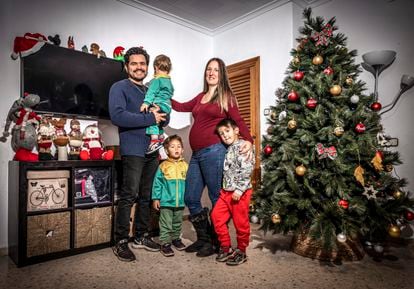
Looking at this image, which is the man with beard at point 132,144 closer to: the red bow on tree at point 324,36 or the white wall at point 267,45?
the red bow on tree at point 324,36

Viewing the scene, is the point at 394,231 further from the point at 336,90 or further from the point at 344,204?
the point at 336,90

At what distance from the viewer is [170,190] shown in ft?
7.23

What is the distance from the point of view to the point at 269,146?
2.45 metres

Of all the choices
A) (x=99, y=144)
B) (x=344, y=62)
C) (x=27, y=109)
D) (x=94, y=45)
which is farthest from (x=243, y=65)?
(x=27, y=109)

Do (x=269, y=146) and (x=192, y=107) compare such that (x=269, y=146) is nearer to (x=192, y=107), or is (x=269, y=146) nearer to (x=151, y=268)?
(x=192, y=107)

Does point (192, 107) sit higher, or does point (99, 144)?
point (192, 107)

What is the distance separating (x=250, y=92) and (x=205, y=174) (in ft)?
5.87

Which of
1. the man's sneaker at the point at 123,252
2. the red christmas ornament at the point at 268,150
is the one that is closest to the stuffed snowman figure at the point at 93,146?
the man's sneaker at the point at 123,252

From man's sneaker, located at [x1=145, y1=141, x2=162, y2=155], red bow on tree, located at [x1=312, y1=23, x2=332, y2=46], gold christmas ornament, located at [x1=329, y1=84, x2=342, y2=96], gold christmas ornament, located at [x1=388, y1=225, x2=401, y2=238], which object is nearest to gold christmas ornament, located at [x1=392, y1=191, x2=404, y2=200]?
gold christmas ornament, located at [x1=388, y1=225, x2=401, y2=238]

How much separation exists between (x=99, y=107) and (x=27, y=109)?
0.58 m

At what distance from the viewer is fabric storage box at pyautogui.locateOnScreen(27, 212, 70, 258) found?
1982 mm

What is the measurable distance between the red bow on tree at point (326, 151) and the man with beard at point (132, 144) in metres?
1.17

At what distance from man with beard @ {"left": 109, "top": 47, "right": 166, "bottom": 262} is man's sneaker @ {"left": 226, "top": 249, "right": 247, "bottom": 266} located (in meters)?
0.60

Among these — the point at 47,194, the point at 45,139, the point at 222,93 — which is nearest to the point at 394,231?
the point at 222,93
